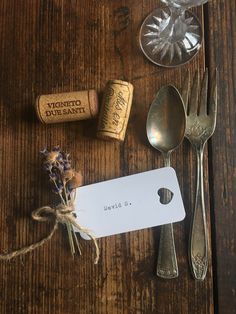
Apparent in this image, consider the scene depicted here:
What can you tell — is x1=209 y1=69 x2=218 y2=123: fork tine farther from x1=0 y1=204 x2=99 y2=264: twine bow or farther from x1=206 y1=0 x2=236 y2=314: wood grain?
x1=0 y1=204 x2=99 y2=264: twine bow

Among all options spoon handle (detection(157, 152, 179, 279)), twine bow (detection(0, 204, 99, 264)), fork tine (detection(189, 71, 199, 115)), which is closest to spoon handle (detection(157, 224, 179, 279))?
spoon handle (detection(157, 152, 179, 279))

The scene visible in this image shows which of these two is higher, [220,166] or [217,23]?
[217,23]

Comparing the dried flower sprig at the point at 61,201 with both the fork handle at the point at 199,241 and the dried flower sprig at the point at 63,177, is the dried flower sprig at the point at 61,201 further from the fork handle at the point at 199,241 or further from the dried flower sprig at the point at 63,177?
the fork handle at the point at 199,241

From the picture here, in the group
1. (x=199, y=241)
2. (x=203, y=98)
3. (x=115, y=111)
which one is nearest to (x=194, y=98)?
(x=203, y=98)

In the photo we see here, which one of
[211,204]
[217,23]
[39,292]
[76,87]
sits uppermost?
[217,23]

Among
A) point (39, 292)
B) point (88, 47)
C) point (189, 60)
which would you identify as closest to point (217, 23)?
point (189, 60)

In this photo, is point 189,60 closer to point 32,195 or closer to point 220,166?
point 220,166
